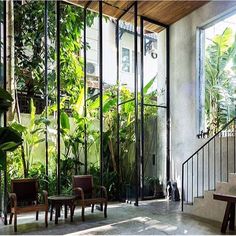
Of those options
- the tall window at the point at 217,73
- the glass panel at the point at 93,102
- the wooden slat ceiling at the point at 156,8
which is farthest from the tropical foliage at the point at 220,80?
the glass panel at the point at 93,102

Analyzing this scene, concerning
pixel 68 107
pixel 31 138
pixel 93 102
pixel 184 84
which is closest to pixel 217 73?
pixel 184 84

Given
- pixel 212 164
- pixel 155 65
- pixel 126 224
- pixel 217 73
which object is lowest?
pixel 126 224

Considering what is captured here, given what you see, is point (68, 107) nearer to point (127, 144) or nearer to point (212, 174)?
point (127, 144)

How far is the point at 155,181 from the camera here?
8.38 metres

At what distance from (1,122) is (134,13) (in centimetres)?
400

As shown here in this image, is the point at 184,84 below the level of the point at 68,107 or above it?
above

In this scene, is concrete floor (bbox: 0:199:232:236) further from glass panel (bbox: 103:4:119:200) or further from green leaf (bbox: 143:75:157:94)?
green leaf (bbox: 143:75:157:94)

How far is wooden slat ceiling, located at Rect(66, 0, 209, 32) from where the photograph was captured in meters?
7.40

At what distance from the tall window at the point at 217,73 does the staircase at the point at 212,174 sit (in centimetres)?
43

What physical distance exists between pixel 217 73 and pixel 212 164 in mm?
2019

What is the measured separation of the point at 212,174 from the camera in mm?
6883

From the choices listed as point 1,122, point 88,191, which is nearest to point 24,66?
point 1,122

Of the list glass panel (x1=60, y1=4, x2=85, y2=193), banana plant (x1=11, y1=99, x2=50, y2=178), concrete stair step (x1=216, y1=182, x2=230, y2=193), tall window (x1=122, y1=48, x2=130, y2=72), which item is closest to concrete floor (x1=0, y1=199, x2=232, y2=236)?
concrete stair step (x1=216, y1=182, x2=230, y2=193)

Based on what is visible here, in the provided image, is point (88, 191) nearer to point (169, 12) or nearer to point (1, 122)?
point (1, 122)
